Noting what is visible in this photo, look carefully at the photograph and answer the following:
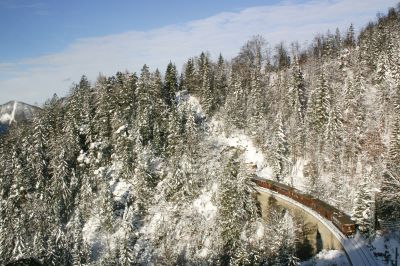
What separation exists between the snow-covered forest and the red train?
2193mm

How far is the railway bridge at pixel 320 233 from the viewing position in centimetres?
3148

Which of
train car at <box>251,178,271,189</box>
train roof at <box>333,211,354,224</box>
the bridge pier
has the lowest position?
the bridge pier

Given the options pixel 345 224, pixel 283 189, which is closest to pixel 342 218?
pixel 345 224

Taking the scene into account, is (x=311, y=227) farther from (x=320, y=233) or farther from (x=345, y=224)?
(x=345, y=224)

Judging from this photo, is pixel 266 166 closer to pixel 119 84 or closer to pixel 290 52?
pixel 119 84

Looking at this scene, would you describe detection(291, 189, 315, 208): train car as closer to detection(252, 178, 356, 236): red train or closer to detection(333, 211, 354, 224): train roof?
detection(252, 178, 356, 236): red train

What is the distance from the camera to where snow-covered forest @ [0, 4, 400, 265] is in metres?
51.5

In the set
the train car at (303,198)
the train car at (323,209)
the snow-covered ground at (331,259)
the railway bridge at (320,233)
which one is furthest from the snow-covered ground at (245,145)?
the snow-covered ground at (331,259)

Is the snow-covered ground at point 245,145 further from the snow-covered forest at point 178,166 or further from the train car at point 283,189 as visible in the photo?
the train car at point 283,189

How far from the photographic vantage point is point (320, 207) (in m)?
44.4

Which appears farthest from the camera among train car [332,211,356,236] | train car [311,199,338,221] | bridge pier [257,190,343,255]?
train car [311,199,338,221]

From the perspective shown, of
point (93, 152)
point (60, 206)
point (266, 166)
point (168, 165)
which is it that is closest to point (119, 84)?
point (93, 152)

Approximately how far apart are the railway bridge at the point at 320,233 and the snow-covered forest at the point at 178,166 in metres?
2.02

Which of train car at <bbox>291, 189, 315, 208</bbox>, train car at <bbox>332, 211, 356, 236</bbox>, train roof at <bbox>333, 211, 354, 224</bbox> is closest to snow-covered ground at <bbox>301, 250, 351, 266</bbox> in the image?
train car at <bbox>332, 211, 356, 236</bbox>
